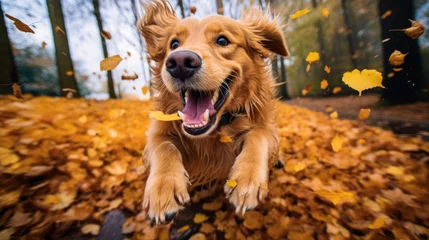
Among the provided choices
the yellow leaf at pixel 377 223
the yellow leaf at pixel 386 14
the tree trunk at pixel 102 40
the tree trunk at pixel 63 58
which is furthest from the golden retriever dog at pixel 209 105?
the yellow leaf at pixel 386 14

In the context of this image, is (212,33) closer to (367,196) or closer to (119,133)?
(367,196)

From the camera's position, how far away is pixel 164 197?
1256mm

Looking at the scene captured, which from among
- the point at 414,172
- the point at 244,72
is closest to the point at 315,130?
the point at 414,172

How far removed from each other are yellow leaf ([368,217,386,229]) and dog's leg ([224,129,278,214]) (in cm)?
89

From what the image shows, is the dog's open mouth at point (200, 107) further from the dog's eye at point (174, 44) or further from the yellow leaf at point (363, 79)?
the yellow leaf at point (363, 79)

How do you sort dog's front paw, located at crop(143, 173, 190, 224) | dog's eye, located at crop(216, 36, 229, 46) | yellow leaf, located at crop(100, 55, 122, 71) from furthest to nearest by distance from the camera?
yellow leaf, located at crop(100, 55, 122, 71), dog's eye, located at crop(216, 36, 229, 46), dog's front paw, located at crop(143, 173, 190, 224)

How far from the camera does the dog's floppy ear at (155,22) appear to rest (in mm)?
2279

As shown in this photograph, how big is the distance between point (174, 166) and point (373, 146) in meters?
2.77

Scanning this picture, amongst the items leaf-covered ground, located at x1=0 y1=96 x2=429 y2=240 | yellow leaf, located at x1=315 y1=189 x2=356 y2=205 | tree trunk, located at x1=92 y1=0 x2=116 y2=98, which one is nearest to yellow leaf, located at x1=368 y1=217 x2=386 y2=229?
leaf-covered ground, located at x1=0 y1=96 x2=429 y2=240

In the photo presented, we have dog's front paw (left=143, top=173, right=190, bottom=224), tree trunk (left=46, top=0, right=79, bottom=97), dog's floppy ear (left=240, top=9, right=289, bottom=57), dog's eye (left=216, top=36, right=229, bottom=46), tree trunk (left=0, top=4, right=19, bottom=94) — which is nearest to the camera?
dog's front paw (left=143, top=173, right=190, bottom=224)

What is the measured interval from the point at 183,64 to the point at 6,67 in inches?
148

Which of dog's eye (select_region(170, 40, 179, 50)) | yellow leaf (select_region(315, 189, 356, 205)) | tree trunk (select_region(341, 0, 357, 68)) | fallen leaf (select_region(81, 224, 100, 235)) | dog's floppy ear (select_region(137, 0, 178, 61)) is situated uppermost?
tree trunk (select_region(341, 0, 357, 68))

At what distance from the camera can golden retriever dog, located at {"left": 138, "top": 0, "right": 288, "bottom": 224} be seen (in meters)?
1.36

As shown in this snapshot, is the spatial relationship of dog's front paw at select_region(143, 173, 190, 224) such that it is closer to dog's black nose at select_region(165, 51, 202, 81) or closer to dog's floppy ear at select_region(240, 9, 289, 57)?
dog's black nose at select_region(165, 51, 202, 81)
